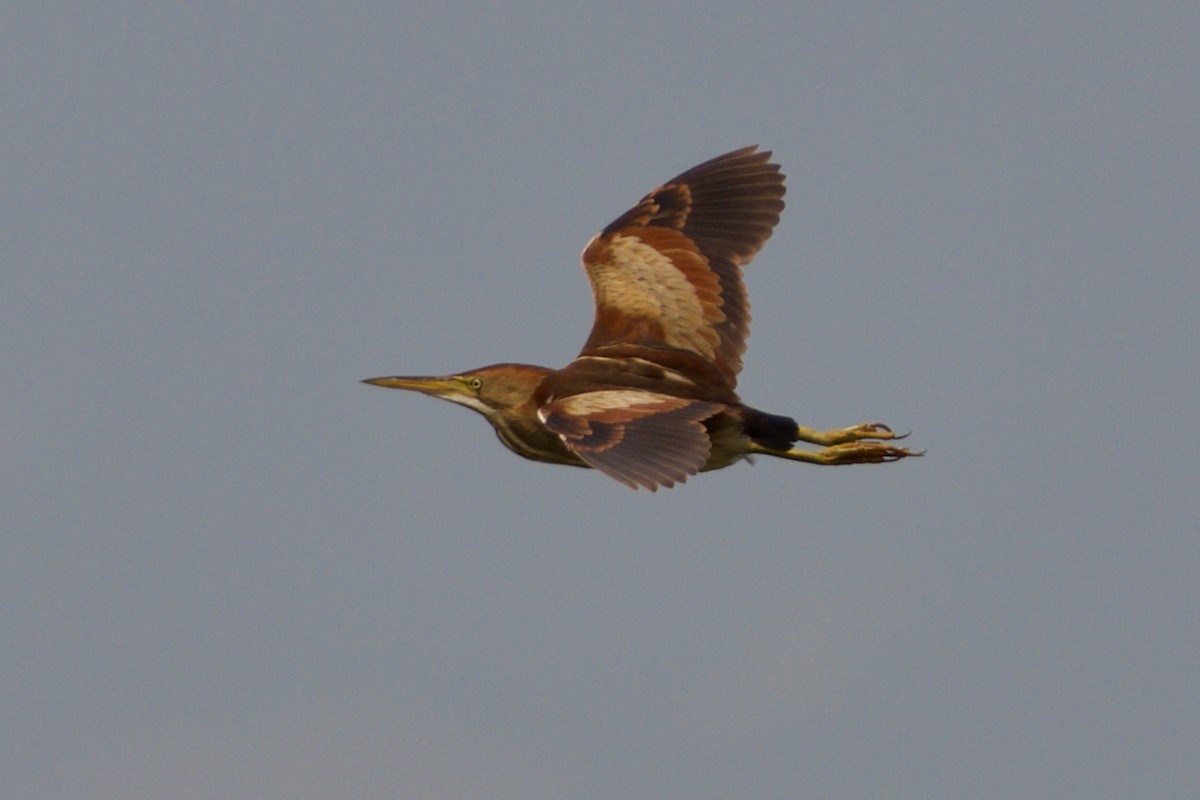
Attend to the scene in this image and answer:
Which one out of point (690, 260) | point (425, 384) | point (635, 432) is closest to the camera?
point (635, 432)

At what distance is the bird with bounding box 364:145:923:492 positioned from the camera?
10898 millimetres

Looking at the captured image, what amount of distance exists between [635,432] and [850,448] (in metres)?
2.14

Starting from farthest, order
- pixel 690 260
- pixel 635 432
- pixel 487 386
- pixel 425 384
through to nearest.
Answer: pixel 690 260
pixel 425 384
pixel 487 386
pixel 635 432

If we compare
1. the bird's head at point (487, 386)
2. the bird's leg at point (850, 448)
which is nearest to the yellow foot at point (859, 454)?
the bird's leg at point (850, 448)

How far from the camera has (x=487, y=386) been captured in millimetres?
12125

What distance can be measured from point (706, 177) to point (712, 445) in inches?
107

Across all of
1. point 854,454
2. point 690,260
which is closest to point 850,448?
point 854,454

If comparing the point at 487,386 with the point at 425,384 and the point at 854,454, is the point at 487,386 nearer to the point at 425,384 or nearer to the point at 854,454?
the point at 425,384

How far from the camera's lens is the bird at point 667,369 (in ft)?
35.8

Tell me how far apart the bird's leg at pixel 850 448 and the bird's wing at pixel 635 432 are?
99 centimetres

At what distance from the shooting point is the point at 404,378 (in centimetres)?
1243

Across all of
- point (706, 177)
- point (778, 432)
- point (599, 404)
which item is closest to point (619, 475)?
point (599, 404)

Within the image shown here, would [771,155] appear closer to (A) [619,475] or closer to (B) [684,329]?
(B) [684,329]

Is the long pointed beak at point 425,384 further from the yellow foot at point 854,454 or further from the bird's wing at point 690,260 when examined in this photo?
the yellow foot at point 854,454
